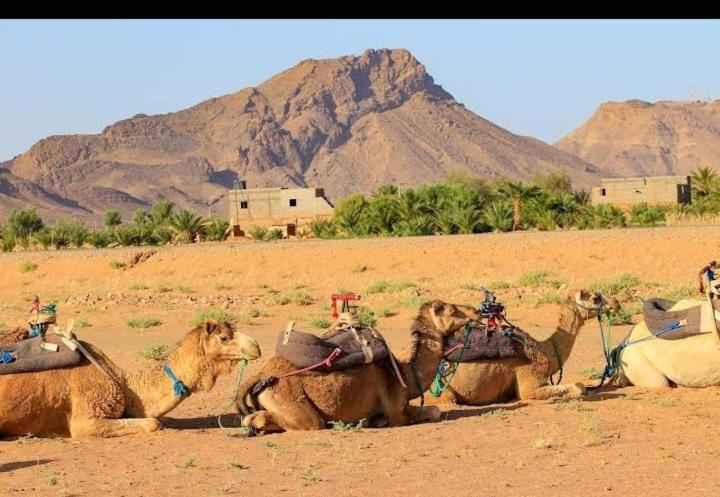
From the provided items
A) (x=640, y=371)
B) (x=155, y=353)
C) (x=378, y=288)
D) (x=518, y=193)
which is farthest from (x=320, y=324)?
(x=518, y=193)

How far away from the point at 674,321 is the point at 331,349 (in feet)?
12.1

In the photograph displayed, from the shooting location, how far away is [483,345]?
10570 millimetres

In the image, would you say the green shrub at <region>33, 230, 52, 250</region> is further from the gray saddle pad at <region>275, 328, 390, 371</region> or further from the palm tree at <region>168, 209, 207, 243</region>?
the gray saddle pad at <region>275, 328, 390, 371</region>

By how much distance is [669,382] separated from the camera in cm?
1161

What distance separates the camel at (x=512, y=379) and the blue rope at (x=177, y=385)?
2.59 metres

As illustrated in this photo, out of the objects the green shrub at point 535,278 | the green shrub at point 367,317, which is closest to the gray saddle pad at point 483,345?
the green shrub at point 367,317

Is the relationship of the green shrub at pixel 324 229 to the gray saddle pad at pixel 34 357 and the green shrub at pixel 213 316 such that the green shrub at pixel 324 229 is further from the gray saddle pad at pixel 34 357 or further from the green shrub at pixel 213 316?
the gray saddle pad at pixel 34 357

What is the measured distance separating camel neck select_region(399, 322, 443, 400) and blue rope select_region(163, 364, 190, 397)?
171 cm

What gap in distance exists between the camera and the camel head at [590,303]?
11.4 m

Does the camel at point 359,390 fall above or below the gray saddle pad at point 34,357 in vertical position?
below

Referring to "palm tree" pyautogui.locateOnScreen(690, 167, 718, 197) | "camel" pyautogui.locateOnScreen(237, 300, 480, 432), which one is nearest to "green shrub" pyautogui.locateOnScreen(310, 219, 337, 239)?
"palm tree" pyautogui.locateOnScreen(690, 167, 718, 197)

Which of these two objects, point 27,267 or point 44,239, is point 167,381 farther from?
point 44,239
